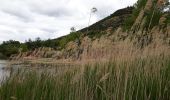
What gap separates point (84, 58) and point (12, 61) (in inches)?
67.8

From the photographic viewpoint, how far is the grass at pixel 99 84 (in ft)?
15.4

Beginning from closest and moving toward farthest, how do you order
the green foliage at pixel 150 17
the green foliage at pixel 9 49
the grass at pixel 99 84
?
the grass at pixel 99 84 → the green foliage at pixel 150 17 → the green foliage at pixel 9 49

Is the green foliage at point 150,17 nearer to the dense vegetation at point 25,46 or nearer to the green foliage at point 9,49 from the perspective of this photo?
the dense vegetation at point 25,46

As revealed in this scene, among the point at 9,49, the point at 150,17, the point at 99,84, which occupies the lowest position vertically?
the point at 99,84

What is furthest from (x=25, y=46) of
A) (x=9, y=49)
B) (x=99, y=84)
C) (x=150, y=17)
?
(x=99, y=84)

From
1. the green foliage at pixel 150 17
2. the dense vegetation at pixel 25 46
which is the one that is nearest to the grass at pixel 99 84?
the green foliage at pixel 150 17

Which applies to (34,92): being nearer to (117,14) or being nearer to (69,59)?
(69,59)

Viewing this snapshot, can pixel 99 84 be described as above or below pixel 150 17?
below

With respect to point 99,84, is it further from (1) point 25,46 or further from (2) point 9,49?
(2) point 9,49

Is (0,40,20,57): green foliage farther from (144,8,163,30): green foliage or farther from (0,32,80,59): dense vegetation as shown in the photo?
(144,8,163,30): green foliage

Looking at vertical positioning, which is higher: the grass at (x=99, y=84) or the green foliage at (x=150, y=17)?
the green foliage at (x=150, y=17)

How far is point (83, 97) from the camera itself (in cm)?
472

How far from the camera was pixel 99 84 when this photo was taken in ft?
17.3

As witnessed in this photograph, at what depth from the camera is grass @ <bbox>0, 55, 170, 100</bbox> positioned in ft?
15.4
